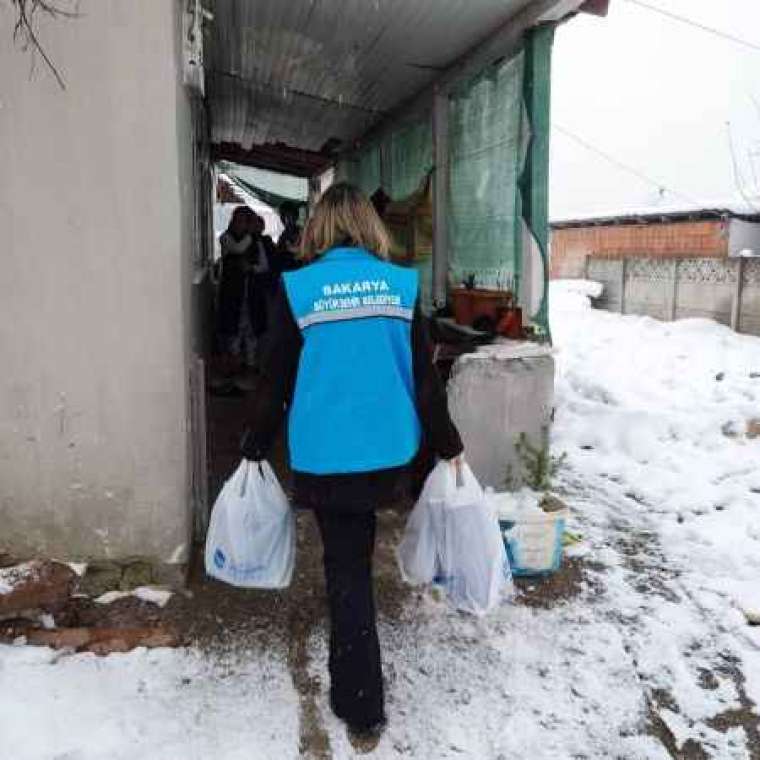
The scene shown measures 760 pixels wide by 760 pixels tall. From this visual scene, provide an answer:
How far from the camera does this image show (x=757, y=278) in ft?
35.0

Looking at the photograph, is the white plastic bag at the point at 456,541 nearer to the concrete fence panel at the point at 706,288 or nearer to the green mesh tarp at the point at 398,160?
the green mesh tarp at the point at 398,160

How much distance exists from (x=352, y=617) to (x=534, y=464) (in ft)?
6.12

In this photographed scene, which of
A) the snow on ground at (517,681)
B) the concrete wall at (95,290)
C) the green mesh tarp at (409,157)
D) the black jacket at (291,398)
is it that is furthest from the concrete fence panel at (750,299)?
the concrete wall at (95,290)

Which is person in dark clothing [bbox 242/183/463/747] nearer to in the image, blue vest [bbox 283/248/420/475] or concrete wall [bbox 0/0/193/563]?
blue vest [bbox 283/248/420/475]

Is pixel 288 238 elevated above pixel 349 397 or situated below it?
above

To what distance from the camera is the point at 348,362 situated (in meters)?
2.33

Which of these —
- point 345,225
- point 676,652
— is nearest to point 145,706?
point 345,225

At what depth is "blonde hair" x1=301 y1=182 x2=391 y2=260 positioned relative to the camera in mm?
2430

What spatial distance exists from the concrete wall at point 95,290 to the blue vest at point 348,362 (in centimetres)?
98

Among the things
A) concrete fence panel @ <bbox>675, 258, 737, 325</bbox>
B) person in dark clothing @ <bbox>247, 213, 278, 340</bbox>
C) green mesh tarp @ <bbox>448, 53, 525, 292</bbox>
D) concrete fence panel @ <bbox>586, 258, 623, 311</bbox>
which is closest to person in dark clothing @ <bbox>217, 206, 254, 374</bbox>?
person in dark clothing @ <bbox>247, 213, 278, 340</bbox>

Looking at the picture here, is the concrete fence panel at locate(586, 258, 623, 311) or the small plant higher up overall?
the concrete fence panel at locate(586, 258, 623, 311)

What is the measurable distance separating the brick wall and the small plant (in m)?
10.5

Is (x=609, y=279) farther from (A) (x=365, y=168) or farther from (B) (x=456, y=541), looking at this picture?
(B) (x=456, y=541)

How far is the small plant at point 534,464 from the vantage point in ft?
13.0
